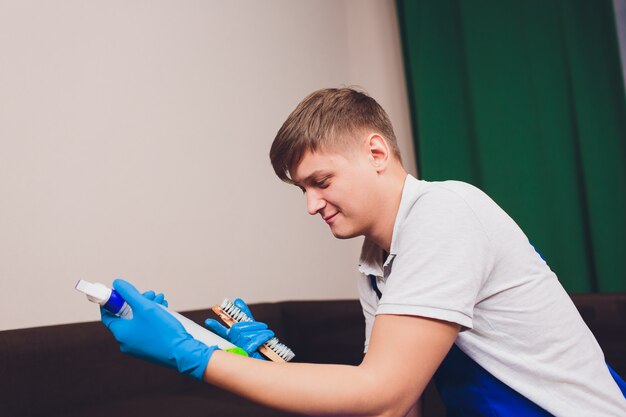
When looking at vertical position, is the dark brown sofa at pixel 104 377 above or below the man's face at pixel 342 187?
below

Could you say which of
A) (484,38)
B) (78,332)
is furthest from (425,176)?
(78,332)

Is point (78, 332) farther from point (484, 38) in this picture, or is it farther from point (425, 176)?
point (484, 38)

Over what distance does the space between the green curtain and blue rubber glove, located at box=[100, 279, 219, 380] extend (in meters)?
1.47

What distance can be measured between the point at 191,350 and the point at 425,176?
1589mm

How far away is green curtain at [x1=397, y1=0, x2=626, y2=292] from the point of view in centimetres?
174

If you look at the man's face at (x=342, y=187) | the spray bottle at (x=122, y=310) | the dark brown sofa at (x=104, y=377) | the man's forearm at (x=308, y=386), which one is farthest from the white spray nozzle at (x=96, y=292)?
the dark brown sofa at (x=104, y=377)

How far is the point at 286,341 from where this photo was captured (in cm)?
199

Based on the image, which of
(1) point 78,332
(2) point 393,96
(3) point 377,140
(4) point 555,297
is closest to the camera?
(4) point 555,297

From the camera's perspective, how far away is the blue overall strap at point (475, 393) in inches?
31.5

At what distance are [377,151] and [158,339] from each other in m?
0.48

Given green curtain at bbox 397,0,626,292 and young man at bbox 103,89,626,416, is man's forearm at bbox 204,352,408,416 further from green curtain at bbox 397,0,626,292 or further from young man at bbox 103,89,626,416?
green curtain at bbox 397,0,626,292

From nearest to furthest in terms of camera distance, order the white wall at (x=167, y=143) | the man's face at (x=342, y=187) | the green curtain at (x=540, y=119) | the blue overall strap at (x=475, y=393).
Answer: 1. the blue overall strap at (x=475, y=393)
2. the man's face at (x=342, y=187)
3. the white wall at (x=167, y=143)
4. the green curtain at (x=540, y=119)

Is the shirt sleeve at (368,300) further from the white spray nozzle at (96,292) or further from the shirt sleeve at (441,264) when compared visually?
the white spray nozzle at (96,292)

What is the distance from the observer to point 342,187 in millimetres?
905
